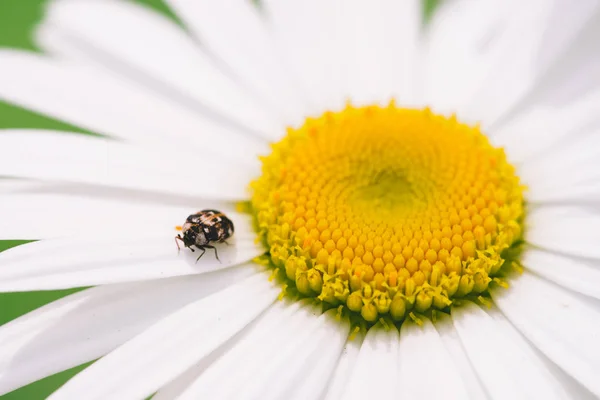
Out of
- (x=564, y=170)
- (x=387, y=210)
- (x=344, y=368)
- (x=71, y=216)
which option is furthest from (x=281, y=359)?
(x=564, y=170)

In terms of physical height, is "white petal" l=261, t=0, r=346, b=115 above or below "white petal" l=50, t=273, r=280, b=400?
above

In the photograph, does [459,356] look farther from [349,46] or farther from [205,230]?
[349,46]

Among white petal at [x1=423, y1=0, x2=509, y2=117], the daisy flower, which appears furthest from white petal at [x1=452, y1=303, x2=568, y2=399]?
white petal at [x1=423, y1=0, x2=509, y2=117]

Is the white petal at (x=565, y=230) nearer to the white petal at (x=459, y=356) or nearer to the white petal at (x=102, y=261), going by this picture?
the white petal at (x=459, y=356)

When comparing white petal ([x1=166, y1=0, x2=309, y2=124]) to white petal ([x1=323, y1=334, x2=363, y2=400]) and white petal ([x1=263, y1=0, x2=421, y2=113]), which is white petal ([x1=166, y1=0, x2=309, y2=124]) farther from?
white petal ([x1=323, y1=334, x2=363, y2=400])

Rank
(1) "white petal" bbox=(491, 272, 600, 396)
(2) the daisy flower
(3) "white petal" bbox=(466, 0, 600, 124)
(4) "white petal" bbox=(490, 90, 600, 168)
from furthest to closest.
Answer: (3) "white petal" bbox=(466, 0, 600, 124), (4) "white petal" bbox=(490, 90, 600, 168), (2) the daisy flower, (1) "white petal" bbox=(491, 272, 600, 396)

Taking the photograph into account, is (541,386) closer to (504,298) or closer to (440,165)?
(504,298)

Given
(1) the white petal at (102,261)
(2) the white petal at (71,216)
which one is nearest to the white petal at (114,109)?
(2) the white petal at (71,216)
